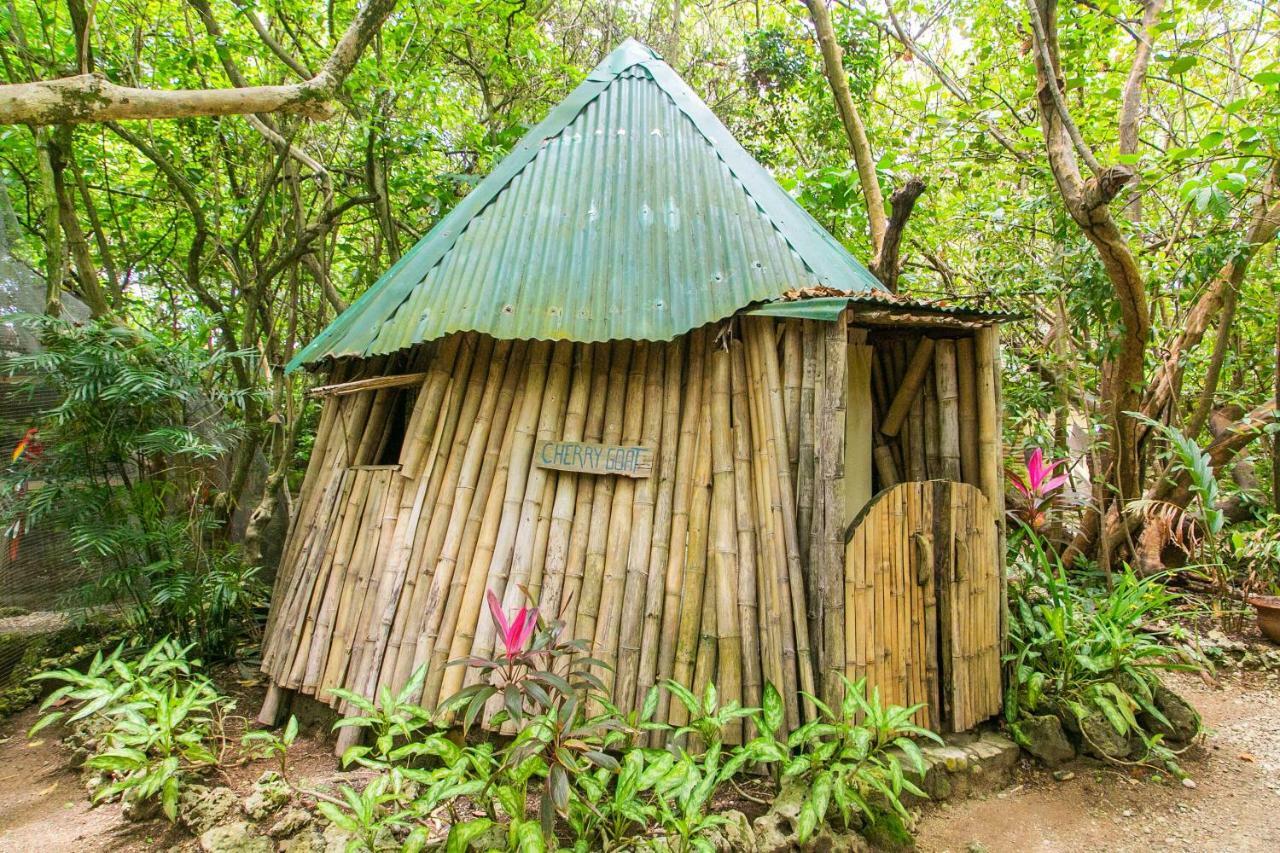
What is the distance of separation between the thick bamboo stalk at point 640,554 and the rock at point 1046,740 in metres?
2.31

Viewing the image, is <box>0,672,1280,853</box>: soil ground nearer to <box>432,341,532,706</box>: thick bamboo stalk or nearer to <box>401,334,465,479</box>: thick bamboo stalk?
<box>432,341,532,706</box>: thick bamboo stalk

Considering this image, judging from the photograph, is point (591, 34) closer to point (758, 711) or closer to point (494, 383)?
point (494, 383)

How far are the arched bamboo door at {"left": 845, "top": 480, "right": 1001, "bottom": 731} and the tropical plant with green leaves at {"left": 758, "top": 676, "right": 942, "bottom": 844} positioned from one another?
286 mm

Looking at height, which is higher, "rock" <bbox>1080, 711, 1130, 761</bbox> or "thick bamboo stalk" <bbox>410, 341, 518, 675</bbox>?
"thick bamboo stalk" <bbox>410, 341, 518, 675</bbox>

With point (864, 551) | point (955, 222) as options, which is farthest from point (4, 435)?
point (955, 222)

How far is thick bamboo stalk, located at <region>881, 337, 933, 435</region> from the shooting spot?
448 cm

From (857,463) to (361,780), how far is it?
11.6ft

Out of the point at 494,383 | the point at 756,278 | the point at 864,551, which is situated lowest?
the point at 864,551

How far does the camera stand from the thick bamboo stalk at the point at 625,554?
12.1ft

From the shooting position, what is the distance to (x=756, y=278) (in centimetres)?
387

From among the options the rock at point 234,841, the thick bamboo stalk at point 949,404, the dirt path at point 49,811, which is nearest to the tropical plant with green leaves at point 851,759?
the thick bamboo stalk at point 949,404

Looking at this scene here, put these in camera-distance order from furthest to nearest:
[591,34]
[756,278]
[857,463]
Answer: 1. [591,34]
2. [857,463]
3. [756,278]

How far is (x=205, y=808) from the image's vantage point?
3.19m

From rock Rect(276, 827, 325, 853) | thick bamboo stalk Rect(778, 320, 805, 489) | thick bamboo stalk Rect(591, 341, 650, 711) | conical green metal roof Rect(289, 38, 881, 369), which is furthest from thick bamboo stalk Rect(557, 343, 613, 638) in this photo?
rock Rect(276, 827, 325, 853)
